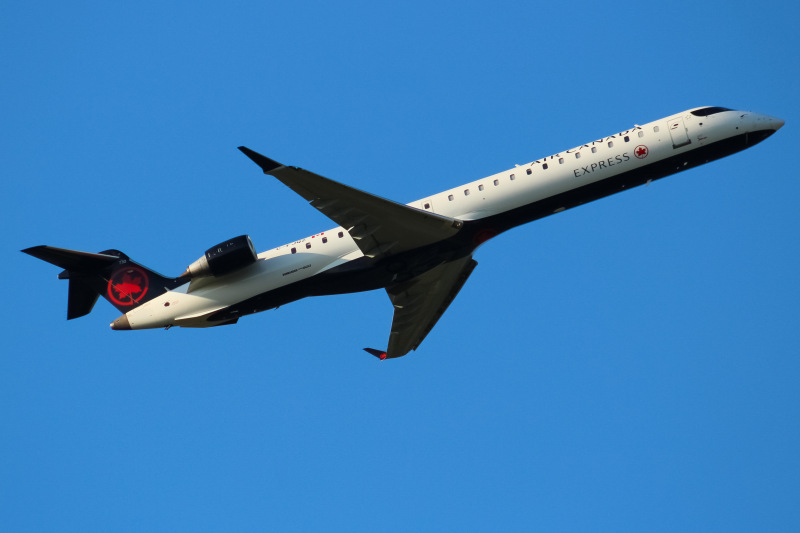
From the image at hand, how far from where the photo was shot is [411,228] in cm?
2575

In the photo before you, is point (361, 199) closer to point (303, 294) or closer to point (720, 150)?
point (303, 294)

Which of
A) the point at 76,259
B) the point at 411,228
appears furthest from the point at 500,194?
the point at 76,259

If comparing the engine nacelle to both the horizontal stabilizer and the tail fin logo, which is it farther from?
the horizontal stabilizer

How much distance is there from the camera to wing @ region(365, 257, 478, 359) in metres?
28.7

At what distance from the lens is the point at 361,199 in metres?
24.9

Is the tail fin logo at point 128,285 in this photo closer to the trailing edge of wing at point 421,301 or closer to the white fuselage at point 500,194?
the white fuselage at point 500,194

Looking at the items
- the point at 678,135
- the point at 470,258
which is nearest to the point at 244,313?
the point at 470,258

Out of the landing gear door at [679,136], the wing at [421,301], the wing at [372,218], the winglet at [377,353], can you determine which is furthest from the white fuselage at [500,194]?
the winglet at [377,353]

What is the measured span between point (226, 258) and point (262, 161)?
5007 mm

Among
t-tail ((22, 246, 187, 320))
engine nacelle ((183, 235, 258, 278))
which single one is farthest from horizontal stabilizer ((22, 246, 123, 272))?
engine nacelle ((183, 235, 258, 278))

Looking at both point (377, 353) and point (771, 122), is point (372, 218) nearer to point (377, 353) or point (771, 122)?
point (377, 353)

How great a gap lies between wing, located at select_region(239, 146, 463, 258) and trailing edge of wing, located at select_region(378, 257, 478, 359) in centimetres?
221

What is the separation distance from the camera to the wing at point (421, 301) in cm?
2866

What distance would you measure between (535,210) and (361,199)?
5.38m
